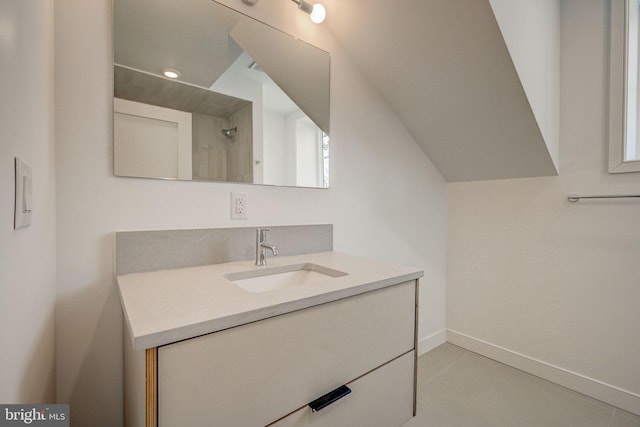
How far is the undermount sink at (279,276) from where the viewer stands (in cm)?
108

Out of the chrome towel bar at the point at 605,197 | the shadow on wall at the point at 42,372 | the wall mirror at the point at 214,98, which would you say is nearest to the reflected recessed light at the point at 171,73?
the wall mirror at the point at 214,98

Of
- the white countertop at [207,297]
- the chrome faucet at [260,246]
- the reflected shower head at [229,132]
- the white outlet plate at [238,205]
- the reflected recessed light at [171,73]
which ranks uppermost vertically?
the reflected recessed light at [171,73]

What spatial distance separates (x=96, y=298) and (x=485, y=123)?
6.62 feet

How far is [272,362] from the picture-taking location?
27.8 inches

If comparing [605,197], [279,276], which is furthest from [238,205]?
[605,197]

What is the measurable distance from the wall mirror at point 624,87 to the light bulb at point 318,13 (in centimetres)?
153

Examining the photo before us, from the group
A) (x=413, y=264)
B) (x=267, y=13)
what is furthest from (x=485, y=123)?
(x=267, y=13)

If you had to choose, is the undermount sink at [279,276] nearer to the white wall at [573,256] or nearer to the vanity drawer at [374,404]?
the vanity drawer at [374,404]

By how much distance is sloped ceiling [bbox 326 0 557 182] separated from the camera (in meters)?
1.29

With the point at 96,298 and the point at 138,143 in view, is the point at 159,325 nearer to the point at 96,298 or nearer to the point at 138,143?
the point at 96,298

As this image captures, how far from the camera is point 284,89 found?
1.42 metres

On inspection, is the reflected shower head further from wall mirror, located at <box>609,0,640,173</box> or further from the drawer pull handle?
wall mirror, located at <box>609,0,640,173</box>

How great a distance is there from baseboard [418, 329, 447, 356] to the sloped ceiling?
1261 mm

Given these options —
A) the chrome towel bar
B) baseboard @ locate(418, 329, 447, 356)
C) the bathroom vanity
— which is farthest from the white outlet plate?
the chrome towel bar
